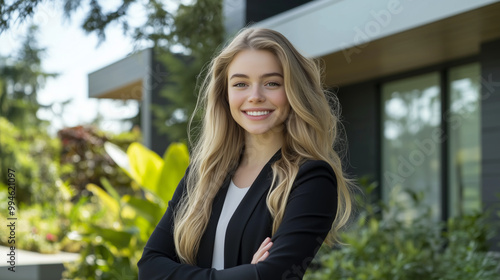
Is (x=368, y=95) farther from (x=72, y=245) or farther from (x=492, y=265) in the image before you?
(x=72, y=245)

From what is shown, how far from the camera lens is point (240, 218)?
6.40ft

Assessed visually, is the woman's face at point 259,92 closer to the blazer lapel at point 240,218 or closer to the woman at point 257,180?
the woman at point 257,180

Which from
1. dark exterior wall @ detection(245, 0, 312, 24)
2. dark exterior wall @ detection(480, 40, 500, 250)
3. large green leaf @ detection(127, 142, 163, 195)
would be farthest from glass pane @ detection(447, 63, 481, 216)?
large green leaf @ detection(127, 142, 163, 195)

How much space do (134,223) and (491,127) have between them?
11.3 ft

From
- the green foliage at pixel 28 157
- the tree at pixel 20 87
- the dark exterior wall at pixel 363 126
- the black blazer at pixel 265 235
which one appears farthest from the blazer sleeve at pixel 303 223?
the tree at pixel 20 87

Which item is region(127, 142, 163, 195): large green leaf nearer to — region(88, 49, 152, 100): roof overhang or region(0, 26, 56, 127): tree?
region(88, 49, 152, 100): roof overhang

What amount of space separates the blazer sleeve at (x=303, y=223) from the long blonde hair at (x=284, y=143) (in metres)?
0.05

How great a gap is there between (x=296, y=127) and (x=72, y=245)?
772 cm

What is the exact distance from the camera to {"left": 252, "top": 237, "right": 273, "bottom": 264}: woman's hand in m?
1.83

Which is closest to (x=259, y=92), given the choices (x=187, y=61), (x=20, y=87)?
(x=187, y=61)

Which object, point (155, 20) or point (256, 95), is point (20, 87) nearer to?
point (155, 20)

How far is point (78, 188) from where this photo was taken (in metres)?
14.5

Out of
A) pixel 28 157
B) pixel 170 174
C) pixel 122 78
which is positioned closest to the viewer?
pixel 170 174

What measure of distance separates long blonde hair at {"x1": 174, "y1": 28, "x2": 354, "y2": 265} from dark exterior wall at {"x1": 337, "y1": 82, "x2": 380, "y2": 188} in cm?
537
